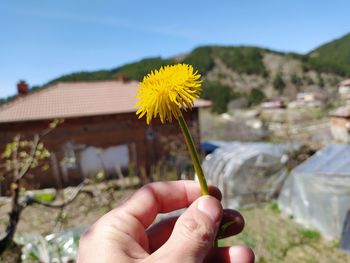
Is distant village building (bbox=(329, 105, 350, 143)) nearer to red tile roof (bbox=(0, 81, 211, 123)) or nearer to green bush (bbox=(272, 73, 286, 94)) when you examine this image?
red tile roof (bbox=(0, 81, 211, 123))

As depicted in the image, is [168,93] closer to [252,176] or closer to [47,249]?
[47,249]

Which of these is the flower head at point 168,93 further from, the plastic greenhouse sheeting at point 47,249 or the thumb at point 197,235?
the plastic greenhouse sheeting at point 47,249

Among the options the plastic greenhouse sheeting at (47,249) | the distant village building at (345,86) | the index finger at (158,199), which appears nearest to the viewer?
the index finger at (158,199)

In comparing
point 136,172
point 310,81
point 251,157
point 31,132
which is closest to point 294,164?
point 251,157

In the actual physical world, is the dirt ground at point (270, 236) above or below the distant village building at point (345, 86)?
below

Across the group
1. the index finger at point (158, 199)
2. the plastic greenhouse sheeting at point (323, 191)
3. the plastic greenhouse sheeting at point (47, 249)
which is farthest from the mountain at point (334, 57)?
the index finger at point (158, 199)

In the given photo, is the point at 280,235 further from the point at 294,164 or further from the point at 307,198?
the point at 294,164

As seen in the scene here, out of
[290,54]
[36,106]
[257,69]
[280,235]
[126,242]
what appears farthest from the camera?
[290,54]

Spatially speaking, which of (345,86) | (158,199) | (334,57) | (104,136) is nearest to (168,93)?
(158,199)
